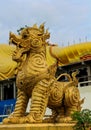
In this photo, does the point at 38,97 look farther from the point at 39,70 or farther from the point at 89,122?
the point at 89,122

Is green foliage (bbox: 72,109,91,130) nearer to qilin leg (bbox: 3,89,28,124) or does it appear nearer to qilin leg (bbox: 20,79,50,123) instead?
qilin leg (bbox: 20,79,50,123)

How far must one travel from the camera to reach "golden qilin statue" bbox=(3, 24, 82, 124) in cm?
775

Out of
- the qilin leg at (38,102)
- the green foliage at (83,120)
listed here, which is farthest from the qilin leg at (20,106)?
the green foliage at (83,120)

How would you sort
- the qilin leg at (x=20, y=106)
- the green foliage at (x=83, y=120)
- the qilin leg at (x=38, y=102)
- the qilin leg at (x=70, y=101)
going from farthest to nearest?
the qilin leg at (x=70, y=101) < the qilin leg at (x=20, y=106) < the qilin leg at (x=38, y=102) < the green foliage at (x=83, y=120)

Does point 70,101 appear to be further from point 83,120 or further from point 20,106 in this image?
point 83,120

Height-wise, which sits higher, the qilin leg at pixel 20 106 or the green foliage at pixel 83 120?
the qilin leg at pixel 20 106

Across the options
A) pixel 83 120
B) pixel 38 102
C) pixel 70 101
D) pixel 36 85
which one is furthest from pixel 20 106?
pixel 83 120

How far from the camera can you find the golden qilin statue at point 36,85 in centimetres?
775

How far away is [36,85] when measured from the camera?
309 inches

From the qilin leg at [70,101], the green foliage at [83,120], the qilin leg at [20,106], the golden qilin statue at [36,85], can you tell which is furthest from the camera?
the qilin leg at [70,101]

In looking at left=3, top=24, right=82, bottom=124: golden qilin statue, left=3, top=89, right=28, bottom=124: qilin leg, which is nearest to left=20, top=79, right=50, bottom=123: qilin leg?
left=3, top=24, right=82, bottom=124: golden qilin statue

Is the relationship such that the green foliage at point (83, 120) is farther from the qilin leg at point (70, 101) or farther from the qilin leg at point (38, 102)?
the qilin leg at point (70, 101)

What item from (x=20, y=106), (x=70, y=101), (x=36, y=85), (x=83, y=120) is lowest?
(x=83, y=120)

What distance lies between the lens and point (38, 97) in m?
7.74
